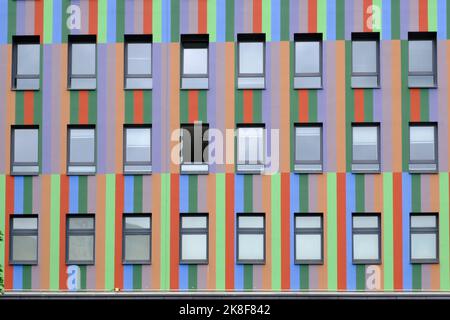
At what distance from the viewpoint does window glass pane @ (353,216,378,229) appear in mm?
29719

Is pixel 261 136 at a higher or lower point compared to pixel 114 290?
higher

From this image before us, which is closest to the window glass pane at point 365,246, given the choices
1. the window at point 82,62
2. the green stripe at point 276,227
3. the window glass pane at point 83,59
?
the green stripe at point 276,227

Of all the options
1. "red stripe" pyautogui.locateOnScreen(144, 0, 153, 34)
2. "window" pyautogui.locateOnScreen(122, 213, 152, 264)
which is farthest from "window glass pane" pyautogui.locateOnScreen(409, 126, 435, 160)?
"red stripe" pyautogui.locateOnScreen(144, 0, 153, 34)

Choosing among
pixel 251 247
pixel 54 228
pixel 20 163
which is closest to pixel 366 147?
pixel 251 247

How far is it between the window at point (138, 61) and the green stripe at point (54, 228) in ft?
12.3

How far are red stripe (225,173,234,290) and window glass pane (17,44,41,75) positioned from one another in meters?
6.97

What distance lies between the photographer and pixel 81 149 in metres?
30.4

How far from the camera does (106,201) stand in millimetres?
29938

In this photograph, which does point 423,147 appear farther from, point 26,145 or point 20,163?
point 20,163
